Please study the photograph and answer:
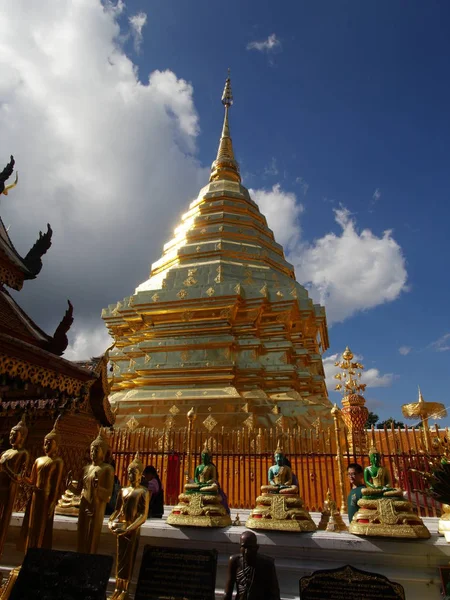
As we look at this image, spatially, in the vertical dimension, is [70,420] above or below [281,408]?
below

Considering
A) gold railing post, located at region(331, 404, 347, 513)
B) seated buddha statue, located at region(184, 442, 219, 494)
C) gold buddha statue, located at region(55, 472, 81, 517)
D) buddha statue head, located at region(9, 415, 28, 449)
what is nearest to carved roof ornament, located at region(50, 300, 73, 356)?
gold buddha statue, located at region(55, 472, 81, 517)

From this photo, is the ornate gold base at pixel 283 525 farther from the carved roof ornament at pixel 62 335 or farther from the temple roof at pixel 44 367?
the carved roof ornament at pixel 62 335

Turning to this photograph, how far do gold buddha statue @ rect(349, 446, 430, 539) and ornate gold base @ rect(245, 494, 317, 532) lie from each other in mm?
548

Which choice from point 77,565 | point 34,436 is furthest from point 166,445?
point 77,565

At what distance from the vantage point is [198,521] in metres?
5.00

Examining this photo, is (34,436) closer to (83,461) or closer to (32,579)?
(83,461)

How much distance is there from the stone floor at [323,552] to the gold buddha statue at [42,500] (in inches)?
33.5

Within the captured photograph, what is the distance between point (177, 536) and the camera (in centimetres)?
493

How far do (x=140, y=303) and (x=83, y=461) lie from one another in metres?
8.43

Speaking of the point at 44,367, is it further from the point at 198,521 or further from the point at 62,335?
the point at 198,521

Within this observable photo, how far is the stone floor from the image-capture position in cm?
420

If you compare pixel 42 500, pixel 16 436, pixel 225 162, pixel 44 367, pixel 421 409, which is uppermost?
pixel 225 162

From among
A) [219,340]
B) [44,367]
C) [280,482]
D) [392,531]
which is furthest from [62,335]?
[219,340]

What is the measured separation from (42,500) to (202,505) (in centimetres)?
191
